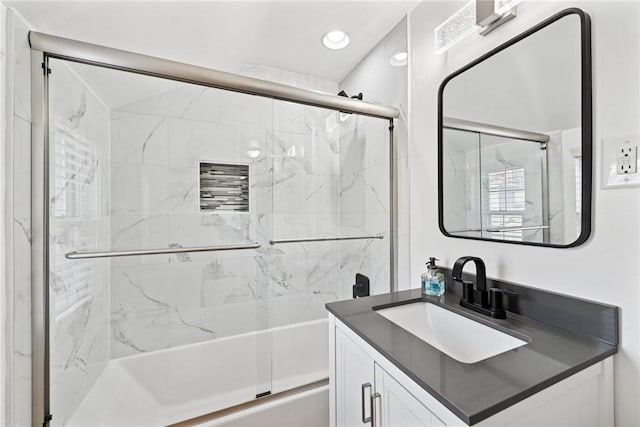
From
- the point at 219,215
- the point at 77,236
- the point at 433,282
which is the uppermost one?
the point at 219,215

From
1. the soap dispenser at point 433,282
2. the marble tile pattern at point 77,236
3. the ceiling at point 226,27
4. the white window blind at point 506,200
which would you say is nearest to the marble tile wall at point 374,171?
the ceiling at point 226,27

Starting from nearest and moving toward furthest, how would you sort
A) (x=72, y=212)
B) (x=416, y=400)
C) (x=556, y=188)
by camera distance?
1. (x=416, y=400)
2. (x=556, y=188)
3. (x=72, y=212)

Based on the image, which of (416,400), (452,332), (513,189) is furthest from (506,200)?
(416,400)

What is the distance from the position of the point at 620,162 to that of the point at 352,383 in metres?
0.96

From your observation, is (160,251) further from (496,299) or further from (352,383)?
(496,299)

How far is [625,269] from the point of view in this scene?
749 mm

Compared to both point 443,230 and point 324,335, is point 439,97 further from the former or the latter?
point 324,335

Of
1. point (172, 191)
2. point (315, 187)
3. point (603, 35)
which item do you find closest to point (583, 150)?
point (603, 35)

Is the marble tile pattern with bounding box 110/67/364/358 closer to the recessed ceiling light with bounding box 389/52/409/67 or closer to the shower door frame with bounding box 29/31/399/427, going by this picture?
the recessed ceiling light with bounding box 389/52/409/67

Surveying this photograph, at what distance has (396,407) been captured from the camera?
73cm

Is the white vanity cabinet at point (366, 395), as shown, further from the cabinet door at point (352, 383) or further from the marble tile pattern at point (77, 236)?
the marble tile pattern at point (77, 236)

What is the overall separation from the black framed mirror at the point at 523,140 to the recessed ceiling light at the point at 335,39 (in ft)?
2.55

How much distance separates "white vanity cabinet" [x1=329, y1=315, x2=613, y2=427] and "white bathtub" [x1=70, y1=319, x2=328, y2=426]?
62 centimetres

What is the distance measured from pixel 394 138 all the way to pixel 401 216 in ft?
1.46
